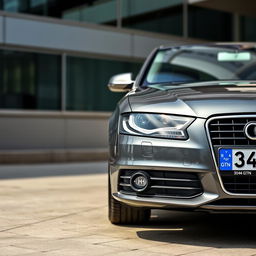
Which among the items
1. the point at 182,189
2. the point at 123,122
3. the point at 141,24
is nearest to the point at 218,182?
the point at 182,189

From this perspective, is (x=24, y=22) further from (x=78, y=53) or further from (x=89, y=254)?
(x=89, y=254)

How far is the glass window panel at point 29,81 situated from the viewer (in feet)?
44.4

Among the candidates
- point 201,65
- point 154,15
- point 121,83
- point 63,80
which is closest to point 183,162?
point 121,83

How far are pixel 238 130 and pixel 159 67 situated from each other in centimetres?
201

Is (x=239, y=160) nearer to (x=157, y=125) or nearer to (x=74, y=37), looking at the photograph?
A: (x=157, y=125)

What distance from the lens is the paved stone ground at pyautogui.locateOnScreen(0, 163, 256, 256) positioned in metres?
4.07

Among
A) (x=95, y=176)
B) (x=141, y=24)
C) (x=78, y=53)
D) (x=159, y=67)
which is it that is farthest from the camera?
(x=141, y=24)

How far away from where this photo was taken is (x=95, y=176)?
33.7 ft

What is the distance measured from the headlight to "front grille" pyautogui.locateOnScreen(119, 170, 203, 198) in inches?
9.8

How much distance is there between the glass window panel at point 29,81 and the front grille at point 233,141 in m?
9.79

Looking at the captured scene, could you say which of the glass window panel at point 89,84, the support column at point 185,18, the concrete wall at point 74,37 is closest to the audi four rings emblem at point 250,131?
the concrete wall at point 74,37

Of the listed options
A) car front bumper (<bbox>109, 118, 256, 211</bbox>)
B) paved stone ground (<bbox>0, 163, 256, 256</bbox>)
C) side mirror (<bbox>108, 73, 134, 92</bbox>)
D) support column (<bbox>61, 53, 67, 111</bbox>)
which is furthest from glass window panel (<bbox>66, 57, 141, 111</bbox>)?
car front bumper (<bbox>109, 118, 256, 211</bbox>)

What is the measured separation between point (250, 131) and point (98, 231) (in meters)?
1.45

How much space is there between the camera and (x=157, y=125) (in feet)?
14.1
